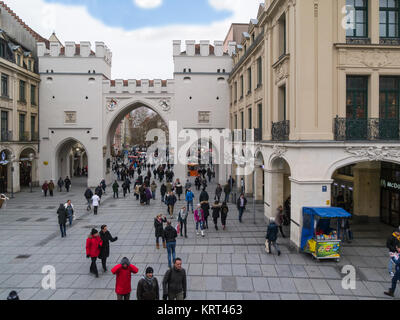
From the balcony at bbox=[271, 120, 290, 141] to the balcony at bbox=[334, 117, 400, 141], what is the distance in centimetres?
195

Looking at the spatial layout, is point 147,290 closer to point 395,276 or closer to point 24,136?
point 395,276

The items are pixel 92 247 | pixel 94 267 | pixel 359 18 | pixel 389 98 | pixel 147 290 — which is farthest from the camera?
pixel 389 98

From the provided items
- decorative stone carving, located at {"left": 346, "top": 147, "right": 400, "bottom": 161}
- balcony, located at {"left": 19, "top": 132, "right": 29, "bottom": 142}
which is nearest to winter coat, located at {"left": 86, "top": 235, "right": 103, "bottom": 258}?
decorative stone carving, located at {"left": 346, "top": 147, "right": 400, "bottom": 161}

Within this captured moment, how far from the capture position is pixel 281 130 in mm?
13820

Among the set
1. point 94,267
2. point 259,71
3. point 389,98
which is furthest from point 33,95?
point 389,98

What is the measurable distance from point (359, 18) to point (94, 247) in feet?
40.3

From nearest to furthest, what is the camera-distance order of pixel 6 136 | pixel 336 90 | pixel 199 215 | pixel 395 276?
pixel 395 276, pixel 336 90, pixel 199 215, pixel 6 136

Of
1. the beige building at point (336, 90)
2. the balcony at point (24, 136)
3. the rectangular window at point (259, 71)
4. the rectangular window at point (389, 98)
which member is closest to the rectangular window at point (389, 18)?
the beige building at point (336, 90)

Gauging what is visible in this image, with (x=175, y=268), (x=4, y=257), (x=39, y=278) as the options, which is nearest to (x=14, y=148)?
(x=4, y=257)

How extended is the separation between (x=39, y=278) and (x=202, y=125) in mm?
22288

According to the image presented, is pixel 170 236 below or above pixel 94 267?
above

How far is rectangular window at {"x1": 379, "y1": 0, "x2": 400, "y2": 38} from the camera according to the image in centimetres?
1243

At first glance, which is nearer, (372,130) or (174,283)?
(174,283)

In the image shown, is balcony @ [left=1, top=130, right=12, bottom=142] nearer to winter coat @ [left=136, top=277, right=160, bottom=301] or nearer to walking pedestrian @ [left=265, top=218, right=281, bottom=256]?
walking pedestrian @ [left=265, top=218, right=281, bottom=256]
